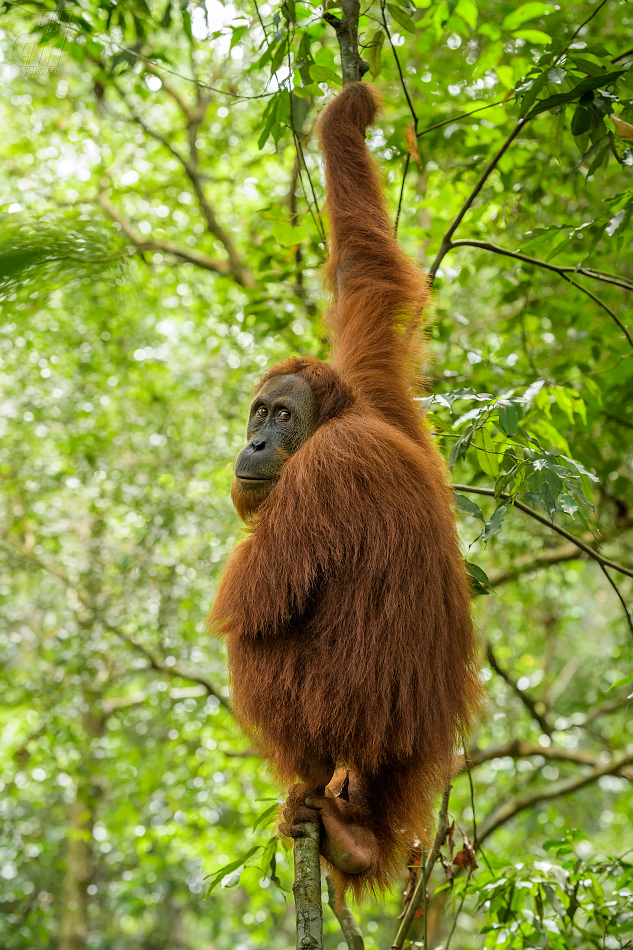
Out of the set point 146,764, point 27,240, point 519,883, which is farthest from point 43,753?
point 27,240

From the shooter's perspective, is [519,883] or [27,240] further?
[519,883]

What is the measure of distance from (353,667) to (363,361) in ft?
4.22

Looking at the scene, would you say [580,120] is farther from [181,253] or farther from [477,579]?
[181,253]

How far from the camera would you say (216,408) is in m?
8.42

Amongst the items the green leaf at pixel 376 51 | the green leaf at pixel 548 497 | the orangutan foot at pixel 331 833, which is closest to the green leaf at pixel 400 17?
the green leaf at pixel 376 51

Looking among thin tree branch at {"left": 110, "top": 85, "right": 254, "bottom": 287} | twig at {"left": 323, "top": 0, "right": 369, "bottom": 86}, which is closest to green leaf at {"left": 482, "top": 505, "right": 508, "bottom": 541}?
twig at {"left": 323, "top": 0, "right": 369, "bottom": 86}

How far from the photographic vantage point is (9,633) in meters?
9.16

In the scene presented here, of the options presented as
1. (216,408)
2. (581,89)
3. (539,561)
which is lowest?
(581,89)

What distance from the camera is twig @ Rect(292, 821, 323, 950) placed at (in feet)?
6.77

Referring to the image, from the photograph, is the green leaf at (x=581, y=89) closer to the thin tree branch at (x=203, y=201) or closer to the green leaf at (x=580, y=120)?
the green leaf at (x=580, y=120)

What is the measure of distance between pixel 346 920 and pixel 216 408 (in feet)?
19.8

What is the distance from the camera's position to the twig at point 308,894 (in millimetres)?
2064

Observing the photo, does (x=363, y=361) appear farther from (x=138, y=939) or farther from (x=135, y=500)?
(x=138, y=939)

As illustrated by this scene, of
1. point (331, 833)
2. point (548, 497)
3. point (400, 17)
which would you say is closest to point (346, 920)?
point (331, 833)
